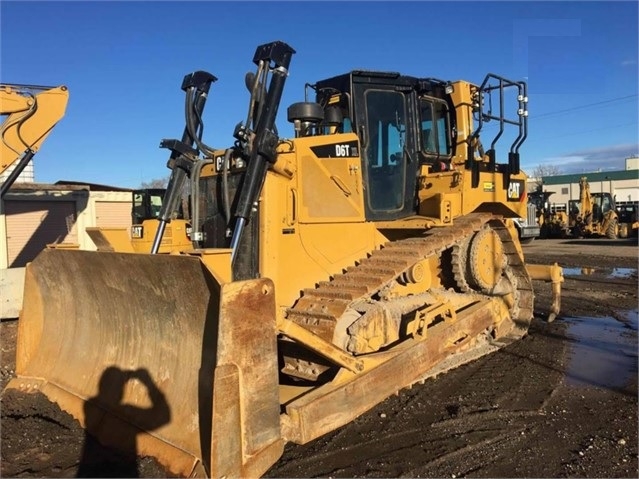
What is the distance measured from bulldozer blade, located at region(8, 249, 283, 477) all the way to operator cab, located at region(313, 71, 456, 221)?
2.40 meters

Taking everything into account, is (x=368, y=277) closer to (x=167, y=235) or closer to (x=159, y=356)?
(x=159, y=356)

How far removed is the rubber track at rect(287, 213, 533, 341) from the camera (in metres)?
4.38

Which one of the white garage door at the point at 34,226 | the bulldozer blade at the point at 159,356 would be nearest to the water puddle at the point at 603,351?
the bulldozer blade at the point at 159,356

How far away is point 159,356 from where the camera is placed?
4039mm

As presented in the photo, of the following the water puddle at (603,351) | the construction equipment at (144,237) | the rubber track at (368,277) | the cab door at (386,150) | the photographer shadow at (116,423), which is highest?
the cab door at (386,150)

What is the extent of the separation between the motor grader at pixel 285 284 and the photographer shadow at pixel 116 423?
0.02 meters

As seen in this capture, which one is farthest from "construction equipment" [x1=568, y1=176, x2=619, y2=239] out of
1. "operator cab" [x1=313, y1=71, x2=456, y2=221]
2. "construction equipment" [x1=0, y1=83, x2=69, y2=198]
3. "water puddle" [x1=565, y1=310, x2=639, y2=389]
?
"construction equipment" [x1=0, y1=83, x2=69, y2=198]

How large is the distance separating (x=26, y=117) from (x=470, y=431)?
9993mm

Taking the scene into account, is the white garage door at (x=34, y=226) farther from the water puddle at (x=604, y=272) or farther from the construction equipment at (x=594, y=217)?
the construction equipment at (x=594, y=217)

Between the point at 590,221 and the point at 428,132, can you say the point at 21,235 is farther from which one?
the point at 590,221

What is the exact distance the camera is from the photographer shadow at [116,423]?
3.77 meters

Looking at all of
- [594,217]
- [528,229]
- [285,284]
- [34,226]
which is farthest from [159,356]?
[594,217]

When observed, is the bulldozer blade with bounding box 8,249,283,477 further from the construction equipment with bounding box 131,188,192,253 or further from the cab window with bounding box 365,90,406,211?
the cab window with bounding box 365,90,406,211

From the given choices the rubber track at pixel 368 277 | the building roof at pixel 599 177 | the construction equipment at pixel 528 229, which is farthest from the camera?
the building roof at pixel 599 177
